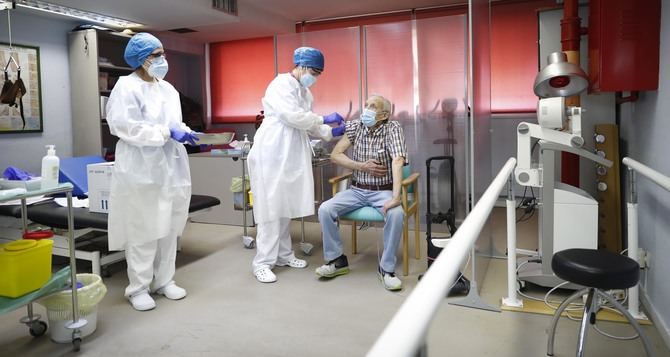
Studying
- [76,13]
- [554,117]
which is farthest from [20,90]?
[554,117]

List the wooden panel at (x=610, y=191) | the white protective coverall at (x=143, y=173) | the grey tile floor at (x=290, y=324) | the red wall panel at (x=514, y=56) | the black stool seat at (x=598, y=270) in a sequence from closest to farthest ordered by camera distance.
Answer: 1. the black stool seat at (x=598, y=270)
2. the grey tile floor at (x=290, y=324)
3. the white protective coverall at (x=143, y=173)
4. the wooden panel at (x=610, y=191)
5. the red wall panel at (x=514, y=56)

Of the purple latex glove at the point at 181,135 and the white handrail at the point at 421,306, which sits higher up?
the purple latex glove at the point at 181,135

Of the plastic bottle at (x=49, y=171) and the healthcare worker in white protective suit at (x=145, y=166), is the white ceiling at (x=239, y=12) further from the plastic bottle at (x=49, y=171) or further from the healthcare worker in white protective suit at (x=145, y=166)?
the plastic bottle at (x=49, y=171)

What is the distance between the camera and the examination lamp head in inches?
95.8

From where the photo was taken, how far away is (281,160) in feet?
10.5

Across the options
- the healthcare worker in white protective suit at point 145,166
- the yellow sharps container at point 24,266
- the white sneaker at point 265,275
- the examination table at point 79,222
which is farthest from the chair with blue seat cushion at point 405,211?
the yellow sharps container at point 24,266

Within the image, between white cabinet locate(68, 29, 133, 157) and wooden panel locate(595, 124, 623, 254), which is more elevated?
white cabinet locate(68, 29, 133, 157)

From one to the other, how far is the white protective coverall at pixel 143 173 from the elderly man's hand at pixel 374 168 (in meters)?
1.16

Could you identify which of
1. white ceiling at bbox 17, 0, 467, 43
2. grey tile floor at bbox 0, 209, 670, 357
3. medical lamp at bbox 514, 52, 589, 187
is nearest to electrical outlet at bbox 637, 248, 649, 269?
grey tile floor at bbox 0, 209, 670, 357

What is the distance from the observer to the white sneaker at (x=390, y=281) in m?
2.90

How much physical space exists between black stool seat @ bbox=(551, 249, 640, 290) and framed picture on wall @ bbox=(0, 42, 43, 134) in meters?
4.45

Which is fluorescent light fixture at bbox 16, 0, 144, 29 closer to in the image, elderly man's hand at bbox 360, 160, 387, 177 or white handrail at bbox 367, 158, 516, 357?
elderly man's hand at bbox 360, 160, 387, 177

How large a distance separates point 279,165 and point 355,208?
1.92 feet

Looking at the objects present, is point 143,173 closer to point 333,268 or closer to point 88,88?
point 333,268
